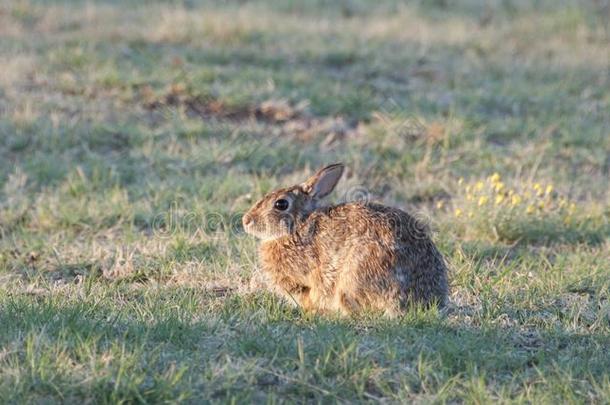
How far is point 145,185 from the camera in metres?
8.91

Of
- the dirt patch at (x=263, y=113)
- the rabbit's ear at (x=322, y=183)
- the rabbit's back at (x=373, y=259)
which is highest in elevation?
the rabbit's ear at (x=322, y=183)

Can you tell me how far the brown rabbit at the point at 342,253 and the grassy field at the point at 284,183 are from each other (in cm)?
15

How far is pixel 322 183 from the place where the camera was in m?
6.20

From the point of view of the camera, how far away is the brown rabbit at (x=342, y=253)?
5633mm

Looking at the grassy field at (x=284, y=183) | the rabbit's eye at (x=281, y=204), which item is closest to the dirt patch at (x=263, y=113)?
the grassy field at (x=284, y=183)

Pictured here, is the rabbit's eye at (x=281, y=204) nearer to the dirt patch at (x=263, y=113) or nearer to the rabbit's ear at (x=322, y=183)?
the rabbit's ear at (x=322, y=183)

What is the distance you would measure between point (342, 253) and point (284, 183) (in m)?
3.17

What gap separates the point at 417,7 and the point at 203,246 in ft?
29.7

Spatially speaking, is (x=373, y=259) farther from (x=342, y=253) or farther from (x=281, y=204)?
(x=281, y=204)

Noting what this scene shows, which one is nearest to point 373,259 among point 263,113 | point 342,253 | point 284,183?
point 342,253

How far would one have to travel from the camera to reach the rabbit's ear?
6.16 m

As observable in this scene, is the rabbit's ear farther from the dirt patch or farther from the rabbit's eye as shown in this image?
the dirt patch

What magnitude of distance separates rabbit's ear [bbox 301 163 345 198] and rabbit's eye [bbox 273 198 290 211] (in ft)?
0.56

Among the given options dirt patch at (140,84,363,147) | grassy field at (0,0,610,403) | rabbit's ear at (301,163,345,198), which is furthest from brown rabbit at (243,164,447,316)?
dirt patch at (140,84,363,147)
